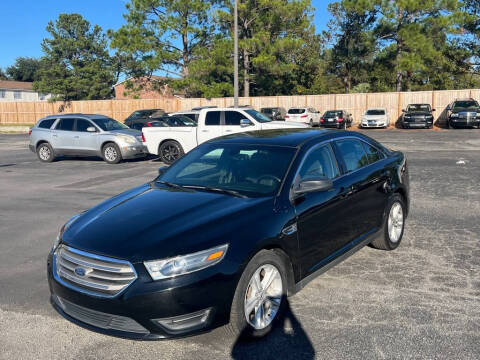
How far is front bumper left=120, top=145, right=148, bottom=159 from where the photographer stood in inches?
583

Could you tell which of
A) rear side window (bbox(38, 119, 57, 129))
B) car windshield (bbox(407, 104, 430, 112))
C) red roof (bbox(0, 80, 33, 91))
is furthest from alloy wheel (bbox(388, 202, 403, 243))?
red roof (bbox(0, 80, 33, 91))

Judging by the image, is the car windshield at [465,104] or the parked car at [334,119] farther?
the parked car at [334,119]

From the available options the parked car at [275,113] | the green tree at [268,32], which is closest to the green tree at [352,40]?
the green tree at [268,32]

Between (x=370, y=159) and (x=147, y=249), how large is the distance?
315cm

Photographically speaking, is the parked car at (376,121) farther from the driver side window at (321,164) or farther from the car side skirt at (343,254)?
the driver side window at (321,164)

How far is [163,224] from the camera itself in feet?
11.5

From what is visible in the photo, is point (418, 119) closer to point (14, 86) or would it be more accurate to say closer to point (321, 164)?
point (321, 164)

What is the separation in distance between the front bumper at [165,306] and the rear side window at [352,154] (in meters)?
2.21

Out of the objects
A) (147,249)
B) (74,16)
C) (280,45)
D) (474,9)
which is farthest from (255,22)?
(147,249)

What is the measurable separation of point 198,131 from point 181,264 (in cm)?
1174

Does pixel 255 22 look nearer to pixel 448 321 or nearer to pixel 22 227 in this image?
pixel 22 227

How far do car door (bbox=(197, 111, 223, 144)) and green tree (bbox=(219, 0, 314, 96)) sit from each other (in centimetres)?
2089

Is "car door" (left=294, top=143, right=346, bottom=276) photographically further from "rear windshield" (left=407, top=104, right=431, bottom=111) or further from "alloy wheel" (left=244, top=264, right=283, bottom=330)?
"rear windshield" (left=407, top=104, right=431, bottom=111)

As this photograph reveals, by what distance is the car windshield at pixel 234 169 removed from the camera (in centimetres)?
412
